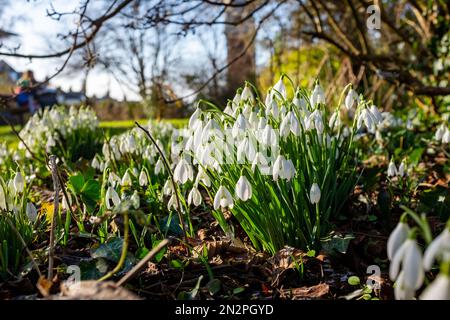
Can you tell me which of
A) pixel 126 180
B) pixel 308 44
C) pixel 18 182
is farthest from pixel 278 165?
pixel 308 44

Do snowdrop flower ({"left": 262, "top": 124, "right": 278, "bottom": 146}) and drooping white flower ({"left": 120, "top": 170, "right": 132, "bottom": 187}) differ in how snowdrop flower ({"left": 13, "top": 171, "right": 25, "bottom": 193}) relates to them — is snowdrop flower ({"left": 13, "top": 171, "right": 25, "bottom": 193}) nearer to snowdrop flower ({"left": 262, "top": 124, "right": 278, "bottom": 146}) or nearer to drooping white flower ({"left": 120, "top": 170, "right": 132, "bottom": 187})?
drooping white flower ({"left": 120, "top": 170, "right": 132, "bottom": 187})

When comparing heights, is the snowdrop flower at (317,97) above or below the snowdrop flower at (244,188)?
above

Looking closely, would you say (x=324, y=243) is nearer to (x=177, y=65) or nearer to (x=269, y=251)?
(x=269, y=251)

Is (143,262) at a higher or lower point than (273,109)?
lower

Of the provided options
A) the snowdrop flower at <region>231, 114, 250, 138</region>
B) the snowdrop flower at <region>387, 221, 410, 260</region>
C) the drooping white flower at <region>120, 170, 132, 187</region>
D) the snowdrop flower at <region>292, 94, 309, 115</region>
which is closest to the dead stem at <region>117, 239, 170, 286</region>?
the snowdrop flower at <region>387, 221, 410, 260</region>

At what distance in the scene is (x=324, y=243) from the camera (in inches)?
68.9

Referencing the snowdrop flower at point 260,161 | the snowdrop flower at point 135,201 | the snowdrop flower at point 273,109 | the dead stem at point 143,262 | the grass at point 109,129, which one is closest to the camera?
the dead stem at point 143,262

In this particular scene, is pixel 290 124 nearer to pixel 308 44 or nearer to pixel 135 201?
pixel 135 201

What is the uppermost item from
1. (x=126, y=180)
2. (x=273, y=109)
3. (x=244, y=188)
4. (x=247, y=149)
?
(x=273, y=109)

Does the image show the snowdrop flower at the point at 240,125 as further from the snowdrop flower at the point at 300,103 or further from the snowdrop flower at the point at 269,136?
the snowdrop flower at the point at 300,103

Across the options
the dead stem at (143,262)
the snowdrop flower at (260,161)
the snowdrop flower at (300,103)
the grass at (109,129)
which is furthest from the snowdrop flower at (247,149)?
the grass at (109,129)

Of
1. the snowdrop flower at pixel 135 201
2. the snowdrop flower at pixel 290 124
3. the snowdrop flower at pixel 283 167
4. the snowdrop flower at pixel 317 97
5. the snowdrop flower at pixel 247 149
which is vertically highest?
the snowdrop flower at pixel 317 97

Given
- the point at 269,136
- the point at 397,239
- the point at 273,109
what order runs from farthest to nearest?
the point at 273,109
the point at 269,136
the point at 397,239
